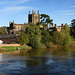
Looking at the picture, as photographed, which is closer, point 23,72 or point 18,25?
point 23,72

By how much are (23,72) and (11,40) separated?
60.7 meters

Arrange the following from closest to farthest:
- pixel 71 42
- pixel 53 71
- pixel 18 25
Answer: pixel 53 71, pixel 71 42, pixel 18 25

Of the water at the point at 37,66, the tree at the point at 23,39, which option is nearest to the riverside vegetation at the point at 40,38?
the tree at the point at 23,39

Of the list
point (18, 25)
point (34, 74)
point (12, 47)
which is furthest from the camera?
point (18, 25)

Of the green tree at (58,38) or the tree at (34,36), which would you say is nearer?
the tree at (34,36)

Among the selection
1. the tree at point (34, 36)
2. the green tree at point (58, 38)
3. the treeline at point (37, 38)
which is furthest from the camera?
the green tree at point (58, 38)

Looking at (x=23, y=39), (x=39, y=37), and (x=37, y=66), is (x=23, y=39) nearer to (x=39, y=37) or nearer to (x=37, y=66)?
(x=39, y=37)

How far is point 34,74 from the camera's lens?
70.5 feet

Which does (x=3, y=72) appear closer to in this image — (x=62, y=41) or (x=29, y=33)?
(x=29, y=33)

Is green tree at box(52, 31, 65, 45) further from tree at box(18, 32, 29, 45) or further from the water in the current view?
the water

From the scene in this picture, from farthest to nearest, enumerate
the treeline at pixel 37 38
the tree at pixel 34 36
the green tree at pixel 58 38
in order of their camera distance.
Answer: the green tree at pixel 58 38
the tree at pixel 34 36
the treeline at pixel 37 38

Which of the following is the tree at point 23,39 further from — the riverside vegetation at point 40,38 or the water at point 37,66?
the water at point 37,66

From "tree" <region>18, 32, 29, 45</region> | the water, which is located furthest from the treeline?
the water

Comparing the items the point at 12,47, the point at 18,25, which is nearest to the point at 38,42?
the point at 12,47
